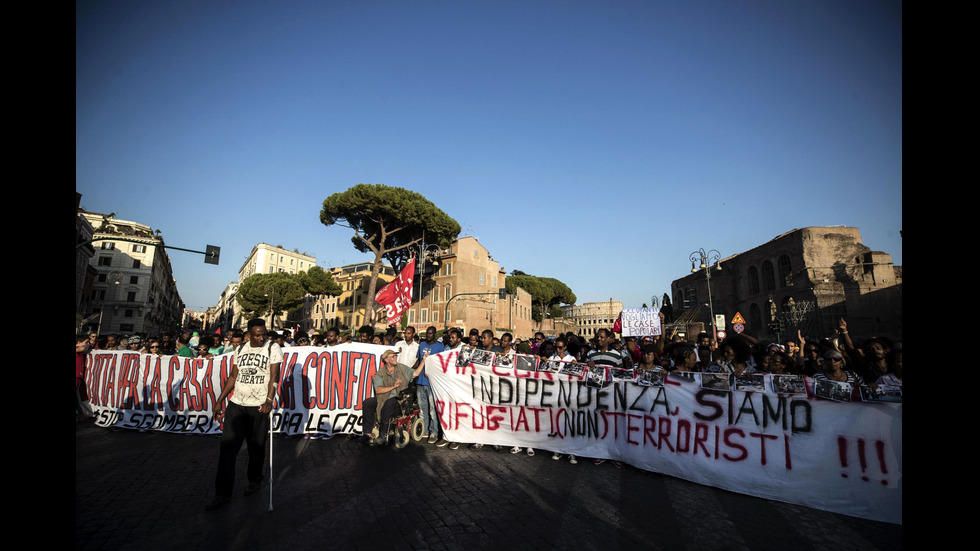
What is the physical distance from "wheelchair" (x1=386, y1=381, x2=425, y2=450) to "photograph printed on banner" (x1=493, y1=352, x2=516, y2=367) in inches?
65.6

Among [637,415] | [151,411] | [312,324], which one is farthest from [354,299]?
[637,415]

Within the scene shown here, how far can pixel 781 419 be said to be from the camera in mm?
4902

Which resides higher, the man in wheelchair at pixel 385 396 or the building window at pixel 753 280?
the building window at pixel 753 280

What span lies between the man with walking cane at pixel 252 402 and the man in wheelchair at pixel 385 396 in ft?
6.79

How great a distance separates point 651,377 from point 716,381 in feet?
2.66

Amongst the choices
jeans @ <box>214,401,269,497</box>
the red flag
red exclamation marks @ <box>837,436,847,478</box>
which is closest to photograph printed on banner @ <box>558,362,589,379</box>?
red exclamation marks @ <box>837,436,847,478</box>

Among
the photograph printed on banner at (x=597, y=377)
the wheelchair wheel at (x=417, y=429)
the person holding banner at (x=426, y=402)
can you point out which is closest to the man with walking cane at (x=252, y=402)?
the wheelchair wheel at (x=417, y=429)

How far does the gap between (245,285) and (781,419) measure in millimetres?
72325

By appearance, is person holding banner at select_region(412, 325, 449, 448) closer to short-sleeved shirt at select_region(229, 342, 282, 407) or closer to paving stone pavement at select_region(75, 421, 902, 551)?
paving stone pavement at select_region(75, 421, 902, 551)

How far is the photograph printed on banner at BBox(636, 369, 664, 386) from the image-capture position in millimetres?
5754

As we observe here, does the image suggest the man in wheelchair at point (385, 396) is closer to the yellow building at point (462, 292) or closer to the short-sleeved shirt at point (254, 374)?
the short-sleeved shirt at point (254, 374)

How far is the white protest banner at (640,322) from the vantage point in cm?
1700
